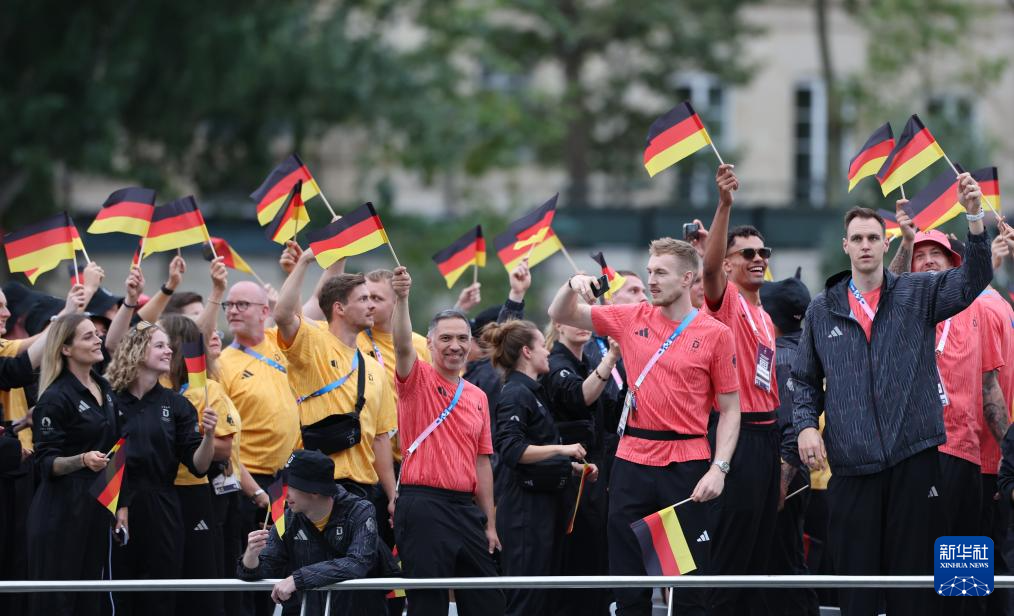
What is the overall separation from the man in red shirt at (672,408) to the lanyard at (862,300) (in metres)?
0.74

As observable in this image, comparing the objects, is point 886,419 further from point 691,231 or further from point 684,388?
point 691,231

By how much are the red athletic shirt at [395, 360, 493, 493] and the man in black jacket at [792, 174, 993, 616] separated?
1.99m

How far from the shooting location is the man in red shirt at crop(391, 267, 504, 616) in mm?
8984

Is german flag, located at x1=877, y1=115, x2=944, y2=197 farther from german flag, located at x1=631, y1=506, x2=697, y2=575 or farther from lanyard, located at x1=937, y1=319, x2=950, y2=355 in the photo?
german flag, located at x1=631, y1=506, x2=697, y2=575

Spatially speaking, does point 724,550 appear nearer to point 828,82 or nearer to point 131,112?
point 131,112

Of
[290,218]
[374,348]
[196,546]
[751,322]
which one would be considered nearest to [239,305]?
[290,218]

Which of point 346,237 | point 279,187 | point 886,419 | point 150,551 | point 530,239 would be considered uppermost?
point 279,187

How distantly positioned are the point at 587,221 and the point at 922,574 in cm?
2349

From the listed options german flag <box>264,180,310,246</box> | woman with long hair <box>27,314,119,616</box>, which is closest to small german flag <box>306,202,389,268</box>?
german flag <box>264,180,310,246</box>

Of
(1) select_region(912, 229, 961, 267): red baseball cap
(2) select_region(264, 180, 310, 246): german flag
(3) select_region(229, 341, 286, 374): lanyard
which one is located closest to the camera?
(1) select_region(912, 229, 961, 267): red baseball cap

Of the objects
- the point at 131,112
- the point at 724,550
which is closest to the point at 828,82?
the point at 131,112

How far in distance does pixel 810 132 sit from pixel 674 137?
30.2 metres

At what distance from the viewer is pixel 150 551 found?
9.83 meters

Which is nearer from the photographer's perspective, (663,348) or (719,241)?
(719,241)
